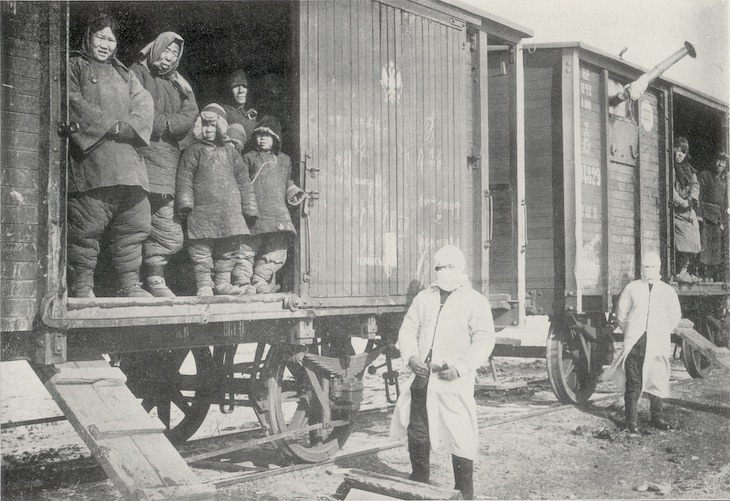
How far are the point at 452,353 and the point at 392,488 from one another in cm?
99

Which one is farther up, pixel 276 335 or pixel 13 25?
pixel 13 25

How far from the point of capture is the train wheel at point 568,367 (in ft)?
31.1

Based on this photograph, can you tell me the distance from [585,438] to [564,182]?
10.3 feet

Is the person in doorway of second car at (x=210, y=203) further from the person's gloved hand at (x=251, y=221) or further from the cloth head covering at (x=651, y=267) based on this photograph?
the cloth head covering at (x=651, y=267)

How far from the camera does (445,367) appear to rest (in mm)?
5125

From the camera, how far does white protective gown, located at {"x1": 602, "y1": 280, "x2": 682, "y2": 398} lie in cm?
809

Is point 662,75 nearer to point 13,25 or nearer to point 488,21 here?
point 488,21

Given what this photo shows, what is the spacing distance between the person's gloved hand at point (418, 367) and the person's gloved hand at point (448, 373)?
0.41 ft

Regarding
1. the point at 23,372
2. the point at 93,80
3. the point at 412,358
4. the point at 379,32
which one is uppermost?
the point at 379,32

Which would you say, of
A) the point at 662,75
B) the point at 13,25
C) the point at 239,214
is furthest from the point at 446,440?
the point at 662,75

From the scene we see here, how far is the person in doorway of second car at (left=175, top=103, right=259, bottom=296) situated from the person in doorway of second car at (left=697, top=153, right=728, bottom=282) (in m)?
9.58

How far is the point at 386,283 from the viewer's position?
256 inches

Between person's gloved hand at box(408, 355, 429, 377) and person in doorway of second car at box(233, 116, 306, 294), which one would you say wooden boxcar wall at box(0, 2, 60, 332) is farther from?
person's gloved hand at box(408, 355, 429, 377)

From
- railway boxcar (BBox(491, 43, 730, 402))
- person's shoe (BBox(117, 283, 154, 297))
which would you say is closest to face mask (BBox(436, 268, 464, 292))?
person's shoe (BBox(117, 283, 154, 297))
